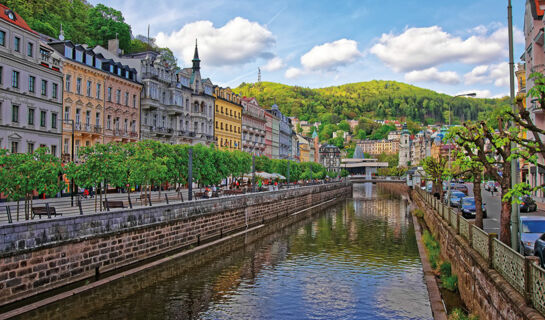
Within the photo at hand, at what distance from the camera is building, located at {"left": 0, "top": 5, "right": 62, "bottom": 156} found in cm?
3903

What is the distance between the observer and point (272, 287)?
21422 millimetres

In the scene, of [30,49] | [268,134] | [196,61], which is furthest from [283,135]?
[30,49]

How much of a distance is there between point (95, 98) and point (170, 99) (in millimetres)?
15195

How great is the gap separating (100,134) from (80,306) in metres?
37.1

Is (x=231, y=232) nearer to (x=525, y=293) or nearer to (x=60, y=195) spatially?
(x=60, y=195)

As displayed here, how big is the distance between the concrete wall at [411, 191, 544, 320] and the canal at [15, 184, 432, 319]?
1955 millimetres

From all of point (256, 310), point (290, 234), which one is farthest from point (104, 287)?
point (290, 234)

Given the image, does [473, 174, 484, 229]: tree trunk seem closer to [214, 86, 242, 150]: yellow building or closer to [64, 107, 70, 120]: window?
[64, 107, 70, 120]: window

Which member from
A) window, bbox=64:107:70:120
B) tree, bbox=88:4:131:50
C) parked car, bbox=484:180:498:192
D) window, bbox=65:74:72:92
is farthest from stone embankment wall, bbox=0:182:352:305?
parked car, bbox=484:180:498:192

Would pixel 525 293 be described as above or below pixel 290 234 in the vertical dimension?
above

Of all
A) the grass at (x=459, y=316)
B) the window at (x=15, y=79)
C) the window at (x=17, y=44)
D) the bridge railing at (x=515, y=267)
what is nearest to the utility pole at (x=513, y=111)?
the bridge railing at (x=515, y=267)

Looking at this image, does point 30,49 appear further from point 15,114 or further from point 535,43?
point 535,43

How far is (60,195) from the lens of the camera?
43250mm

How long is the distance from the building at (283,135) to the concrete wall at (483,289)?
9981 centimetres
